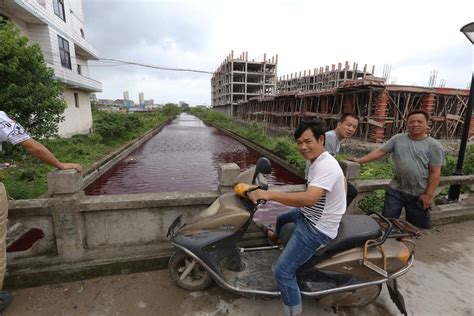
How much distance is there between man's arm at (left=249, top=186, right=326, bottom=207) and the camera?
1812 millimetres

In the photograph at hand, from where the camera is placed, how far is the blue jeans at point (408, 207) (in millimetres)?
3273

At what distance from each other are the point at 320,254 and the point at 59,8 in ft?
69.7

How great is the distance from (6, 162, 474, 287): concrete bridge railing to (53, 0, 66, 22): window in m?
18.2

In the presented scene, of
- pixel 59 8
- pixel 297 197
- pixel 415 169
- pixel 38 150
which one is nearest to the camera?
pixel 297 197

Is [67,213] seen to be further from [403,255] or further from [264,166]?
[403,255]

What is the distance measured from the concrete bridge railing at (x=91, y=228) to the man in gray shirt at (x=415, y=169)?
2.20 meters

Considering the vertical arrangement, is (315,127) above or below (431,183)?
above

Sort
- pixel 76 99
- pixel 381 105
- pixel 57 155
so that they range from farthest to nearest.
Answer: pixel 76 99 → pixel 381 105 → pixel 57 155

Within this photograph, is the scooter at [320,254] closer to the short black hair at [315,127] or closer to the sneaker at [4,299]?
the short black hair at [315,127]

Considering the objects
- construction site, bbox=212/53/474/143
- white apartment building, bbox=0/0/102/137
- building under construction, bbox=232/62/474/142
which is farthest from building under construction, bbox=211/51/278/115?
white apartment building, bbox=0/0/102/137

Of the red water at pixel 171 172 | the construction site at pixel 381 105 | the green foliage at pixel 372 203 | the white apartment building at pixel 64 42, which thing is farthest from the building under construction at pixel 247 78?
the green foliage at pixel 372 203

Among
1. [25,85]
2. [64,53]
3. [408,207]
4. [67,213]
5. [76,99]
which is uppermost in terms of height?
[64,53]

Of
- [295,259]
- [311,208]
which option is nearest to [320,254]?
[295,259]

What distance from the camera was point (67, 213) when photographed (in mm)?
2557
